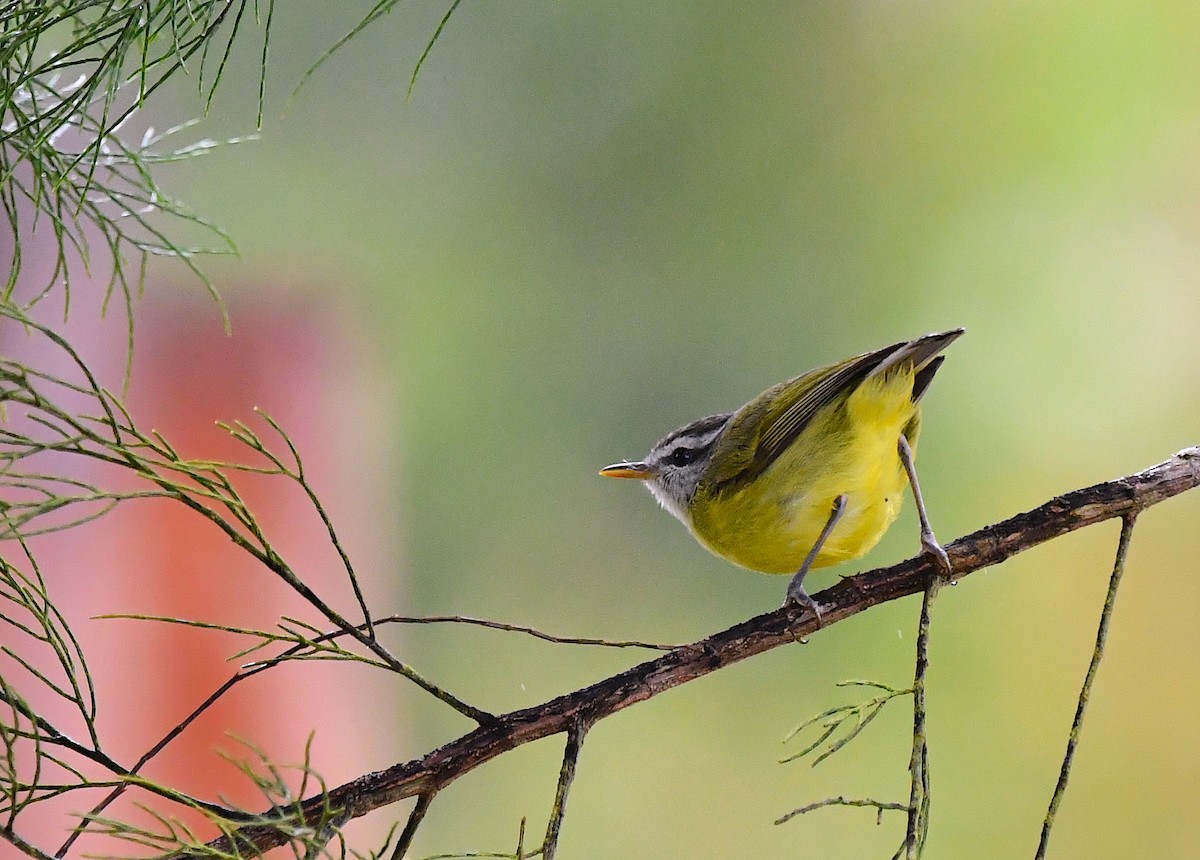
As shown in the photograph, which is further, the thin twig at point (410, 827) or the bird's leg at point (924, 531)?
the bird's leg at point (924, 531)

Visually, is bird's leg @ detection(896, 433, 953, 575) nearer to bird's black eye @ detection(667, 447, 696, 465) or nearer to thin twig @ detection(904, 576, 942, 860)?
thin twig @ detection(904, 576, 942, 860)

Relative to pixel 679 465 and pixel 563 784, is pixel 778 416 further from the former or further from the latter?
pixel 563 784

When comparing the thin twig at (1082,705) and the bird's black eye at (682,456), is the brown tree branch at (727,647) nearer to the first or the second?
the thin twig at (1082,705)

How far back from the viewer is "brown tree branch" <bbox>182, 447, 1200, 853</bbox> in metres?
0.50

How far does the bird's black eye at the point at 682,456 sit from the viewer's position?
3.46 feet

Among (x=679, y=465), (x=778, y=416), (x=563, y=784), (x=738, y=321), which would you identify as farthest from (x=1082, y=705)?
(x=738, y=321)

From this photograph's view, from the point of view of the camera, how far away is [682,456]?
3.49 feet

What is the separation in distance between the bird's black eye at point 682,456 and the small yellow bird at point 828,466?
118mm

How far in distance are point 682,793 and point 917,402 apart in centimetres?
94

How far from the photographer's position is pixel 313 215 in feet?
6.17

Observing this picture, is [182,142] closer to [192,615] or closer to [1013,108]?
[192,615]

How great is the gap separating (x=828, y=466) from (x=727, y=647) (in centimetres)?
31

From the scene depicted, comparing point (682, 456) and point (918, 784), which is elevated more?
point (682, 456)

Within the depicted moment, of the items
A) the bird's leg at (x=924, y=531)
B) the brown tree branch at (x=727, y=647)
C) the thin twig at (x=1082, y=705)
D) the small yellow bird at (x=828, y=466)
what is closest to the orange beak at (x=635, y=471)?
the small yellow bird at (x=828, y=466)
